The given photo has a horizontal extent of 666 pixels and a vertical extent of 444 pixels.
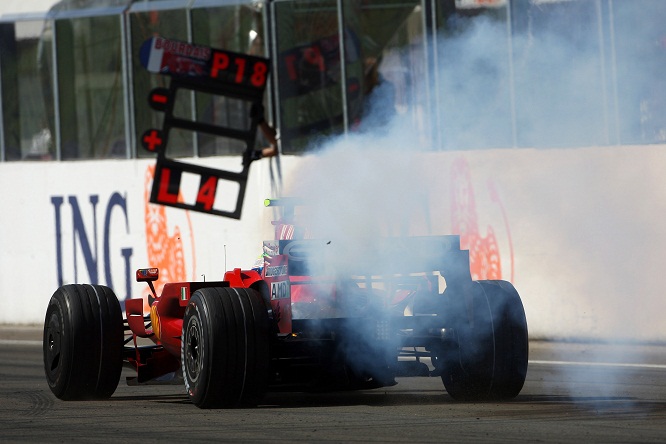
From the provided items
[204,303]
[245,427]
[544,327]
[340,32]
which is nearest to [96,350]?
[204,303]

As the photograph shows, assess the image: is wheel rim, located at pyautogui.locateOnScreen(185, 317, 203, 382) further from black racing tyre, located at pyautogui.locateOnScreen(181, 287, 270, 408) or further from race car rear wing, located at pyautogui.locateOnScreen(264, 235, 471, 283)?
race car rear wing, located at pyautogui.locateOnScreen(264, 235, 471, 283)

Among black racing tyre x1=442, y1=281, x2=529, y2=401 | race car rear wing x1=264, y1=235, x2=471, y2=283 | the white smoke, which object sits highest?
the white smoke

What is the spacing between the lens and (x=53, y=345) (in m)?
11.3

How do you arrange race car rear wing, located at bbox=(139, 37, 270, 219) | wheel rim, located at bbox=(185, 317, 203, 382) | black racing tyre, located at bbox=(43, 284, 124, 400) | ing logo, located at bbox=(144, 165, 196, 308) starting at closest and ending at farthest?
wheel rim, located at bbox=(185, 317, 203, 382) → black racing tyre, located at bbox=(43, 284, 124, 400) → race car rear wing, located at bbox=(139, 37, 270, 219) → ing logo, located at bbox=(144, 165, 196, 308)

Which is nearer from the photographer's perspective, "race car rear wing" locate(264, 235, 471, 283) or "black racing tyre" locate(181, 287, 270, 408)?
"black racing tyre" locate(181, 287, 270, 408)

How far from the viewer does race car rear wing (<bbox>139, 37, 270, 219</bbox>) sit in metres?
20.4

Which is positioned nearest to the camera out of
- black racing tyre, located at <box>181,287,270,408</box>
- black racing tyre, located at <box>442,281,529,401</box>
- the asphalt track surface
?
the asphalt track surface

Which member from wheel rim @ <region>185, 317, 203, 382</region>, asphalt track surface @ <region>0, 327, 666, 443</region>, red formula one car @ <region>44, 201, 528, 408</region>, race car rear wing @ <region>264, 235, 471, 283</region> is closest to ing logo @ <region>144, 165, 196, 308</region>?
asphalt track surface @ <region>0, 327, 666, 443</region>

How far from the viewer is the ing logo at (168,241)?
2055 cm

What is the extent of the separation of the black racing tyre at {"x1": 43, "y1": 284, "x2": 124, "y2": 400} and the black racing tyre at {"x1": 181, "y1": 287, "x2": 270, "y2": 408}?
1.30m

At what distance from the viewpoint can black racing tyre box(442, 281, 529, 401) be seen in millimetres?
10086

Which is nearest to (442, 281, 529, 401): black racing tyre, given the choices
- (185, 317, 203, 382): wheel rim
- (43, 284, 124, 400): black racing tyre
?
(185, 317, 203, 382): wheel rim

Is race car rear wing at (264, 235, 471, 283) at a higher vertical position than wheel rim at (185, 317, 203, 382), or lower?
higher

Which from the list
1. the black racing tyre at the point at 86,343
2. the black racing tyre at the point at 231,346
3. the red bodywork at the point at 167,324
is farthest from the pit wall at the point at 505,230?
the black racing tyre at the point at 231,346
